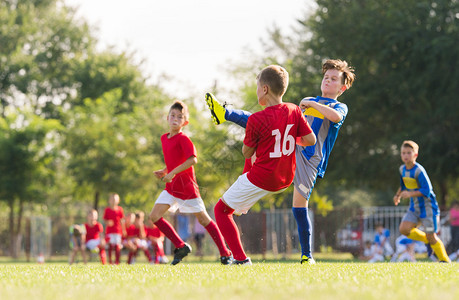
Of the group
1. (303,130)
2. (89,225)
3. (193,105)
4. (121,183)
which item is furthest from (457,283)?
(193,105)

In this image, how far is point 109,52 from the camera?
42.5m

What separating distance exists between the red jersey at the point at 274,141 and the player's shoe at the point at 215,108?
0.45m

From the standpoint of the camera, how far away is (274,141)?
681 centimetres

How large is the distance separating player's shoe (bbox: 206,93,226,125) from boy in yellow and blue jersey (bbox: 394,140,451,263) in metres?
5.15

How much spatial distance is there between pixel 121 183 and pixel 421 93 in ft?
46.3

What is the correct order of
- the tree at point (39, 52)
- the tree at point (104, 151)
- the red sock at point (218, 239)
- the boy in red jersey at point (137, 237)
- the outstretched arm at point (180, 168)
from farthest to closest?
1. the tree at point (39, 52)
2. the tree at point (104, 151)
3. the boy in red jersey at point (137, 237)
4. the outstretched arm at point (180, 168)
5. the red sock at point (218, 239)

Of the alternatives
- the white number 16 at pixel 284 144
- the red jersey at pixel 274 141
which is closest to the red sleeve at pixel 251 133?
the red jersey at pixel 274 141

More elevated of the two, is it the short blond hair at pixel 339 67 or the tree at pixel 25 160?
the tree at pixel 25 160

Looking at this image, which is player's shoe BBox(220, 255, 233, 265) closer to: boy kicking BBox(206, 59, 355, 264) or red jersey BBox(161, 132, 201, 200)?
boy kicking BBox(206, 59, 355, 264)

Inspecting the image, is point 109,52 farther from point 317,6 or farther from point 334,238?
point 334,238

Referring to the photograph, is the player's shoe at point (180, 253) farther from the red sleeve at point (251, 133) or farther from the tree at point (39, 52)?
the tree at point (39, 52)

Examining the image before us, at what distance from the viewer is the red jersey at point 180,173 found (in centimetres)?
902

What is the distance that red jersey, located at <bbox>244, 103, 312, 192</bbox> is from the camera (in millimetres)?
6805

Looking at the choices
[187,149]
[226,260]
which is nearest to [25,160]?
[187,149]
